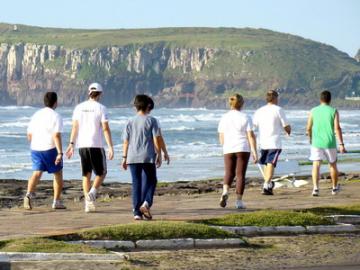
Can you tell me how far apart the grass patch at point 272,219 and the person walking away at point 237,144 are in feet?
7.21

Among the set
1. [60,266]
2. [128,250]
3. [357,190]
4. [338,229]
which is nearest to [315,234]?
[338,229]

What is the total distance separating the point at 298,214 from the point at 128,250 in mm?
3173

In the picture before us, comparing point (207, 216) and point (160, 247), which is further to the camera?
point (207, 216)

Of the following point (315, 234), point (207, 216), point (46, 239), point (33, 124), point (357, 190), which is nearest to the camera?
point (46, 239)

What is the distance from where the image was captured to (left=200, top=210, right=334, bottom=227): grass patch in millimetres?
14055

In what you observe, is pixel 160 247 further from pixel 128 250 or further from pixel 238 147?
pixel 238 147

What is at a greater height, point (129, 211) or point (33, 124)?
A: point (33, 124)

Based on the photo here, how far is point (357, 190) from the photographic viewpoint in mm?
20562

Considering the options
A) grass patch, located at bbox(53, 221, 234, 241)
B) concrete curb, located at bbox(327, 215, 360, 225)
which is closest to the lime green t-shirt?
concrete curb, located at bbox(327, 215, 360, 225)

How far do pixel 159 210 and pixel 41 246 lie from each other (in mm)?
5424

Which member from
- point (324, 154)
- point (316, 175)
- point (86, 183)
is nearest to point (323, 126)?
point (324, 154)

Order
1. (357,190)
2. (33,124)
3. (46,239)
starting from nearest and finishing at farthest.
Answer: (46,239)
(33,124)
(357,190)

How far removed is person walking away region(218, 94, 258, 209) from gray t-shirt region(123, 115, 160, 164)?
233 cm

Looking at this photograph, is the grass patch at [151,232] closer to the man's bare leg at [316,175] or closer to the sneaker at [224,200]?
the sneaker at [224,200]
